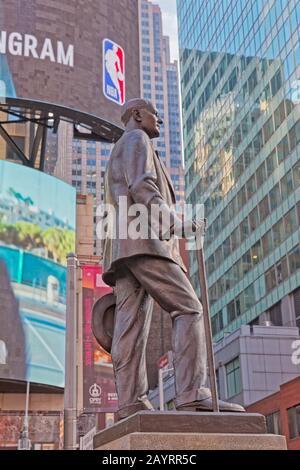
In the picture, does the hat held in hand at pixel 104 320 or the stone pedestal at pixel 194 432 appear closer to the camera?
the stone pedestal at pixel 194 432

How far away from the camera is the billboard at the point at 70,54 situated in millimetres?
38344

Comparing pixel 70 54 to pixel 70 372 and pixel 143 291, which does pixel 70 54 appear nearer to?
pixel 70 372

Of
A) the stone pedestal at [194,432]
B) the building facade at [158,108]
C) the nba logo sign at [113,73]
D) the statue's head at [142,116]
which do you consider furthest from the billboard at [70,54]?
the building facade at [158,108]

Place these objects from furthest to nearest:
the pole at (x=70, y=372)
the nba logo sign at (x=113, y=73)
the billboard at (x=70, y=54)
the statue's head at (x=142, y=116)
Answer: the nba logo sign at (x=113, y=73) < the billboard at (x=70, y=54) < the pole at (x=70, y=372) < the statue's head at (x=142, y=116)

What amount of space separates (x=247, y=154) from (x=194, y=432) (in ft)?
172

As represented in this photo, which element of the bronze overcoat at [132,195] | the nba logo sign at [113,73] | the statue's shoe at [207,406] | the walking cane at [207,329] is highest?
the nba logo sign at [113,73]

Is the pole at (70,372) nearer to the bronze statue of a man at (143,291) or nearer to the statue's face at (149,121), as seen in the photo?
the bronze statue of a man at (143,291)

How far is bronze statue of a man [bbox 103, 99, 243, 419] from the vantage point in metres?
4.97

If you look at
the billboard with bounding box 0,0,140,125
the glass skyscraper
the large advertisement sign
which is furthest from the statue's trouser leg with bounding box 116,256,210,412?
the glass skyscraper

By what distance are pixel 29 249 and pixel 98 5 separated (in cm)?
1575

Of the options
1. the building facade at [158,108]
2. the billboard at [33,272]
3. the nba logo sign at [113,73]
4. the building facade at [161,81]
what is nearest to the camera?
the billboard at [33,272]

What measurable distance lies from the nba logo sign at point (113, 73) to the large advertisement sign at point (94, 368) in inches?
418

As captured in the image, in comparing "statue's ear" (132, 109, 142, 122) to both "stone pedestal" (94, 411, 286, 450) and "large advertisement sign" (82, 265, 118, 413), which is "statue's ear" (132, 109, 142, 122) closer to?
"stone pedestal" (94, 411, 286, 450)

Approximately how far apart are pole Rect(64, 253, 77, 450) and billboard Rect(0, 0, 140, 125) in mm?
23434
